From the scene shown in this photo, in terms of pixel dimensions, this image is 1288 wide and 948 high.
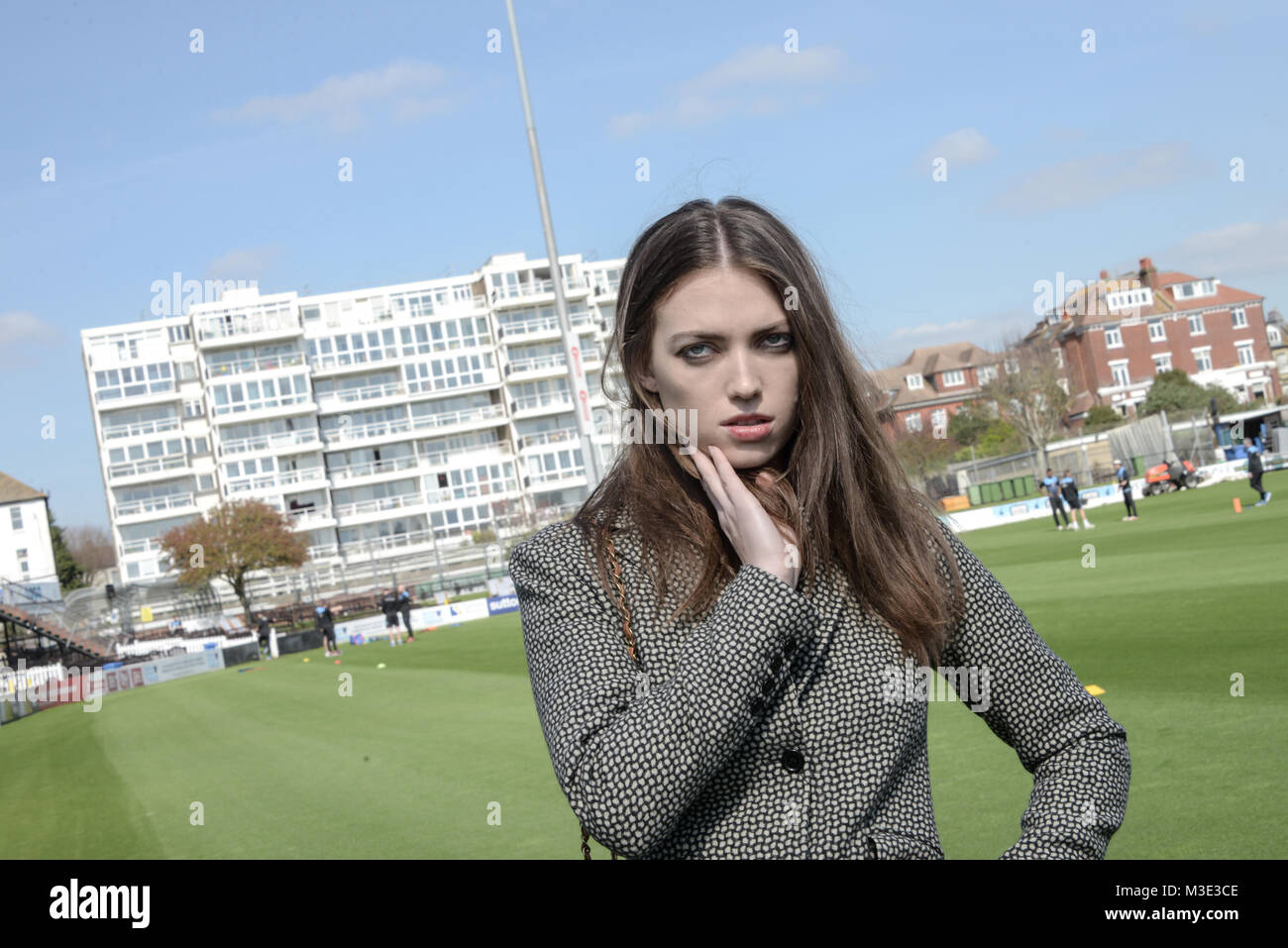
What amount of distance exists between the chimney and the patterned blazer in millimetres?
86538

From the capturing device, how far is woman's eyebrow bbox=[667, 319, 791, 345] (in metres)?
1.93

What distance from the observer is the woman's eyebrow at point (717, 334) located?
193cm

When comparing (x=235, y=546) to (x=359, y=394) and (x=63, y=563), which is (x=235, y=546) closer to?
(x=359, y=394)

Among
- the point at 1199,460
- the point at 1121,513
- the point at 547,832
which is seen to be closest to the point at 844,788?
the point at 547,832

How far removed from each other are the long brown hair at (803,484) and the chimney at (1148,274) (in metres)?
86.5

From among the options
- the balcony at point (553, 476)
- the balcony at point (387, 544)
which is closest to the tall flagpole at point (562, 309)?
the balcony at point (387, 544)

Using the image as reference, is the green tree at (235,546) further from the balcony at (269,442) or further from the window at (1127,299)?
the window at (1127,299)

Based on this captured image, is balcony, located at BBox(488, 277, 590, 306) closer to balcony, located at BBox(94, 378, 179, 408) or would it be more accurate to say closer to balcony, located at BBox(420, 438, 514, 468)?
balcony, located at BBox(420, 438, 514, 468)

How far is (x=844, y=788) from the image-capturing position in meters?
1.80

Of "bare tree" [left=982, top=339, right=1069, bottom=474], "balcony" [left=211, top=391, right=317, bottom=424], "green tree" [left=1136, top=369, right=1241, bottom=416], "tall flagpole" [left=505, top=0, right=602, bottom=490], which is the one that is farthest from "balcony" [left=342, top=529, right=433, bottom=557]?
"tall flagpole" [left=505, top=0, right=602, bottom=490]

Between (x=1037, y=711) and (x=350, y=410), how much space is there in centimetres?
7926

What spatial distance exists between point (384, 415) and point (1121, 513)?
5433 cm

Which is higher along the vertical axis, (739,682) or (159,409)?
(159,409)

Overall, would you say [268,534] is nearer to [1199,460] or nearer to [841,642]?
[1199,460]
